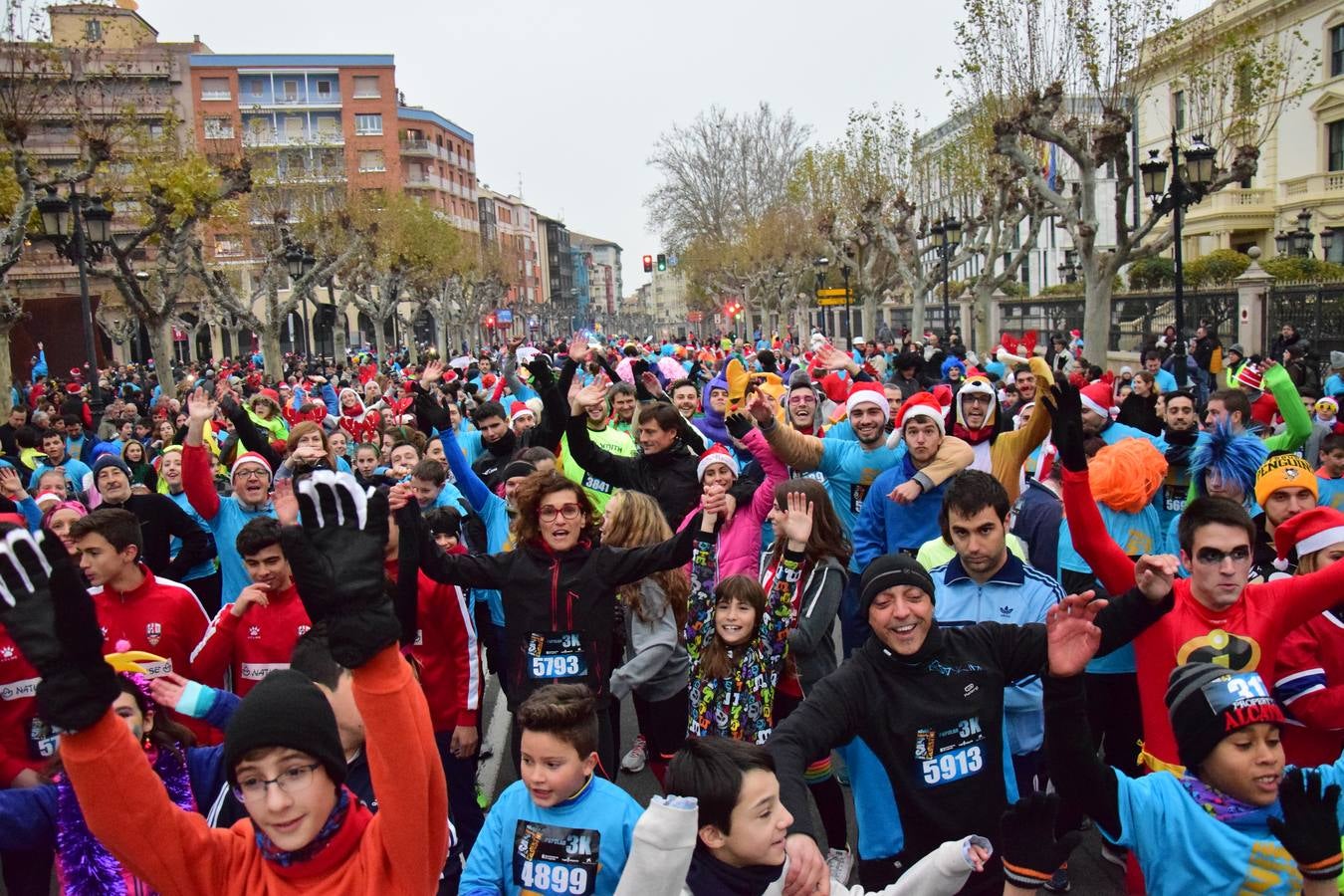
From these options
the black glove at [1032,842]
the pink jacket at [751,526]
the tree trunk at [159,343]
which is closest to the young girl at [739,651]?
the pink jacket at [751,526]

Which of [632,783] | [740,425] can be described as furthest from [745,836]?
[740,425]

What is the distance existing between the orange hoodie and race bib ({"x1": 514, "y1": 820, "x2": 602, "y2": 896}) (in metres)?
0.88

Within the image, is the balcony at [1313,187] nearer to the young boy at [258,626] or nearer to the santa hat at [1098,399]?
the santa hat at [1098,399]

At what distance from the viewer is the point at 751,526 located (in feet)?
18.8

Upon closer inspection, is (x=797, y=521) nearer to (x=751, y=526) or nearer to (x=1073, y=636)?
(x=751, y=526)

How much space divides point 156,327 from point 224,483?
50.7 ft

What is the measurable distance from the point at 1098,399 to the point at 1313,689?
4191mm

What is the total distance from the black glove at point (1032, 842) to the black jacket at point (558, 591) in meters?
2.27

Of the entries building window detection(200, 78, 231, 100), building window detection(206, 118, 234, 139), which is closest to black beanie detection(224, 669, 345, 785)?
building window detection(206, 118, 234, 139)

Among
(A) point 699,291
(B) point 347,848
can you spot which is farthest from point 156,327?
(A) point 699,291

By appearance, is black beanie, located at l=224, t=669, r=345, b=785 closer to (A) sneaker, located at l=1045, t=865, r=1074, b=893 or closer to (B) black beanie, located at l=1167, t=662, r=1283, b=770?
(B) black beanie, located at l=1167, t=662, r=1283, b=770

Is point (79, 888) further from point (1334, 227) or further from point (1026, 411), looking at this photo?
point (1334, 227)

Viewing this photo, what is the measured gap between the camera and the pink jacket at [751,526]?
558cm

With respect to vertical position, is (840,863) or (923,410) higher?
(923,410)
